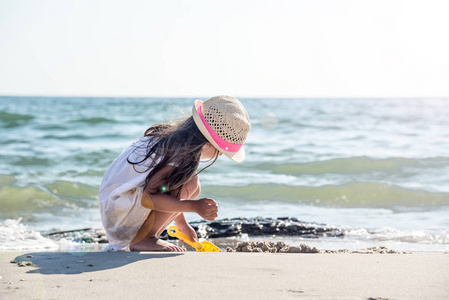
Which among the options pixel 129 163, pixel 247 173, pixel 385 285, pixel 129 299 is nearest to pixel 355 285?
pixel 385 285

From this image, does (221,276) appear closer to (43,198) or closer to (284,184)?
(43,198)

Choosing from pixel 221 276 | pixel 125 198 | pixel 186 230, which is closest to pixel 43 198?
pixel 186 230

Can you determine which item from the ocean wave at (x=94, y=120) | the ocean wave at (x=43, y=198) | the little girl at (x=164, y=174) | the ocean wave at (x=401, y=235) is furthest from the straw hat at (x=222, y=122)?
the ocean wave at (x=94, y=120)

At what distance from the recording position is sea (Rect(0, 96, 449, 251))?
362 cm

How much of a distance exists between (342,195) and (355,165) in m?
1.94

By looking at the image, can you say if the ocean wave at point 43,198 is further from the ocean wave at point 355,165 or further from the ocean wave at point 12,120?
the ocean wave at point 12,120

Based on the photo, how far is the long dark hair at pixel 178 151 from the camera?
7.87 ft

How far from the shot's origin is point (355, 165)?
24.0ft

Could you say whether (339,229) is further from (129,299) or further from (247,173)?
(247,173)

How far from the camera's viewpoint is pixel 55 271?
197 centimetres

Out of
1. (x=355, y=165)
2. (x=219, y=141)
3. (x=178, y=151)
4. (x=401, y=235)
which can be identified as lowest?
(x=178, y=151)

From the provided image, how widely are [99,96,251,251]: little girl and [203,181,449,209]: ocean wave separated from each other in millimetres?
2839

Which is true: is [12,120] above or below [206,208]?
above

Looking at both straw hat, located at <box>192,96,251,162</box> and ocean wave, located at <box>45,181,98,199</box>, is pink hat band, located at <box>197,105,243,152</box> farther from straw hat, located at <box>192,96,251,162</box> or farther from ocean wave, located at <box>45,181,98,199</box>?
ocean wave, located at <box>45,181,98,199</box>
